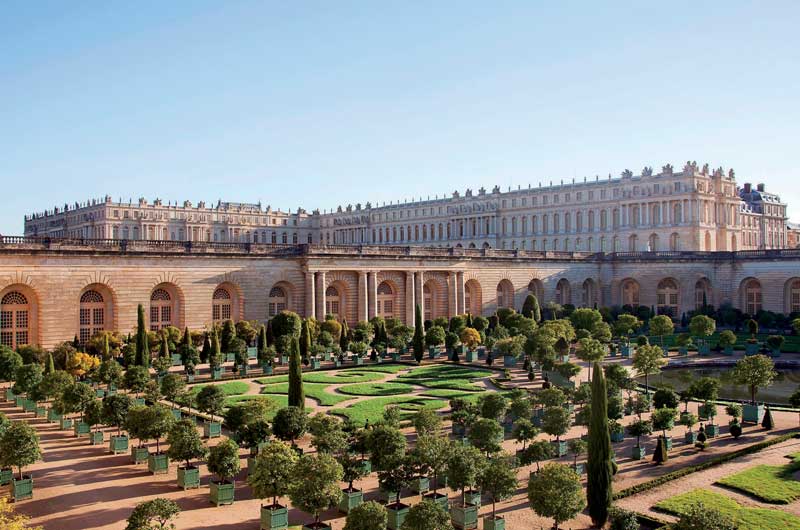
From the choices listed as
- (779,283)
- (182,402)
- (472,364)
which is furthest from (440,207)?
(182,402)

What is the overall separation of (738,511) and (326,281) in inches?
1546

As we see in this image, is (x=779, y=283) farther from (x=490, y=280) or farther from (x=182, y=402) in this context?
(x=182, y=402)

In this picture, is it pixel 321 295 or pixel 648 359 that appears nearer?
pixel 648 359

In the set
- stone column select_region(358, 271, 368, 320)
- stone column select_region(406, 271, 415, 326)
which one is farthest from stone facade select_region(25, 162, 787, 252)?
stone column select_region(358, 271, 368, 320)

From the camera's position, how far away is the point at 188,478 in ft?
68.5

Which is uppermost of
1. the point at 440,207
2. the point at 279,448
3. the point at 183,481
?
the point at 440,207

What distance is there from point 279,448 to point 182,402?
12.3 m

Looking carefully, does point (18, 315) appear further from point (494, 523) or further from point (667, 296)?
point (667, 296)

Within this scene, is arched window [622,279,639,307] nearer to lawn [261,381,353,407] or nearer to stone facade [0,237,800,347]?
stone facade [0,237,800,347]

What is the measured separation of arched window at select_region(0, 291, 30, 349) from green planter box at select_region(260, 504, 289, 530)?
1176 inches

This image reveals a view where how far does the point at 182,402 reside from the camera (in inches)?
1166

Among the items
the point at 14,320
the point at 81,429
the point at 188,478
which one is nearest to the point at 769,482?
the point at 188,478

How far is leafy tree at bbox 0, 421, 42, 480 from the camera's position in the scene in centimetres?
2017

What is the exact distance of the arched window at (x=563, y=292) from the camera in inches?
2837
